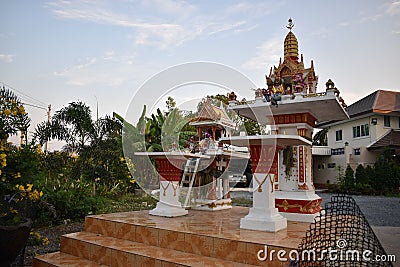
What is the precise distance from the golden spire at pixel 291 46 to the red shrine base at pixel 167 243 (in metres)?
3.24

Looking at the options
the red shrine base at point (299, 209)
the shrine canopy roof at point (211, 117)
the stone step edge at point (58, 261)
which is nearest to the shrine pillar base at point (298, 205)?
the red shrine base at point (299, 209)

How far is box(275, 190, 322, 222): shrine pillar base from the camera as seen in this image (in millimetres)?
5641

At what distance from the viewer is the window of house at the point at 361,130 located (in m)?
17.6

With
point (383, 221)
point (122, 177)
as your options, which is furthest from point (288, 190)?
point (122, 177)

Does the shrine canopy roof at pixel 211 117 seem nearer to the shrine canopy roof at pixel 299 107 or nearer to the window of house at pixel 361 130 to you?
the shrine canopy roof at pixel 299 107

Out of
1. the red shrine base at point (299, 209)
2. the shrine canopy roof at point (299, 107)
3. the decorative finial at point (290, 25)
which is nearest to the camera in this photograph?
the shrine canopy roof at point (299, 107)

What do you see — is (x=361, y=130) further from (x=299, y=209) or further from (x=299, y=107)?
(x=299, y=209)

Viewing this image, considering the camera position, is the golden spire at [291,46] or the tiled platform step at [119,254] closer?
the tiled platform step at [119,254]

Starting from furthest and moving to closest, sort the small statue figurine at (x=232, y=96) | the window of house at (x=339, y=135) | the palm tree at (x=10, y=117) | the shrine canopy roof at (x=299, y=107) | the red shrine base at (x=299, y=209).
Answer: the window of house at (x=339, y=135) < the small statue figurine at (x=232, y=96) < the red shrine base at (x=299, y=209) < the shrine canopy roof at (x=299, y=107) < the palm tree at (x=10, y=117)

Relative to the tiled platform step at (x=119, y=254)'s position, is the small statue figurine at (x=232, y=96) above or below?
above

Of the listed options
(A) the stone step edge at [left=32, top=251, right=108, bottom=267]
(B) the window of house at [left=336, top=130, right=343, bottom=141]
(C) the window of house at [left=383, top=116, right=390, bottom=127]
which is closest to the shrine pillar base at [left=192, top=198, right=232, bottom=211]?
(A) the stone step edge at [left=32, top=251, right=108, bottom=267]

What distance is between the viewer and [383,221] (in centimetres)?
843

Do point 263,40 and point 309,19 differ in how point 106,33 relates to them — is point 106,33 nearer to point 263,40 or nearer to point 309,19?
point 263,40

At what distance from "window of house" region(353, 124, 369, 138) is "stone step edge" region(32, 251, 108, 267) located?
16.6m
